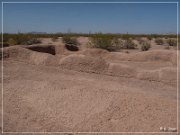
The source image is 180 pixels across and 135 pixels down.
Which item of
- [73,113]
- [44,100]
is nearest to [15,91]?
[44,100]

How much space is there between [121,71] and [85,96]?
4421mm

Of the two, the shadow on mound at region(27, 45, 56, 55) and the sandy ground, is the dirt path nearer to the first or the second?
the sandy ground

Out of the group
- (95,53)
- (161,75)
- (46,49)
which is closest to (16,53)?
(46,49)

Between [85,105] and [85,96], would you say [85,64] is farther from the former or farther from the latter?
[85,105]

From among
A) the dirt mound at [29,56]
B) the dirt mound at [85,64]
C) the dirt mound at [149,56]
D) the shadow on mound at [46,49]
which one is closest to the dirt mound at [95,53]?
the dirt mound at [149,56]

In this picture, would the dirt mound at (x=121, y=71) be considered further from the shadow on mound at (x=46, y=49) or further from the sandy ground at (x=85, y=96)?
the shadow on mound at (x=46, y=49)

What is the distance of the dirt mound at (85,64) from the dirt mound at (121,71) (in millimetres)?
363

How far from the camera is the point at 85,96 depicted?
950 cm

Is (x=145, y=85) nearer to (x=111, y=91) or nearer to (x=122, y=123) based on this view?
(x=111, y=91)

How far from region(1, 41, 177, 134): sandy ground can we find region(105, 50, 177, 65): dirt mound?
182mm

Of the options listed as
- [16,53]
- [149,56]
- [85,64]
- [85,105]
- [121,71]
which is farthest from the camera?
[149,56]

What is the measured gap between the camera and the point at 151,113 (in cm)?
791

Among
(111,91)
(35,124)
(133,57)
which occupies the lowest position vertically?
(35,124)

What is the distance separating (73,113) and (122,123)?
166 centimetres
